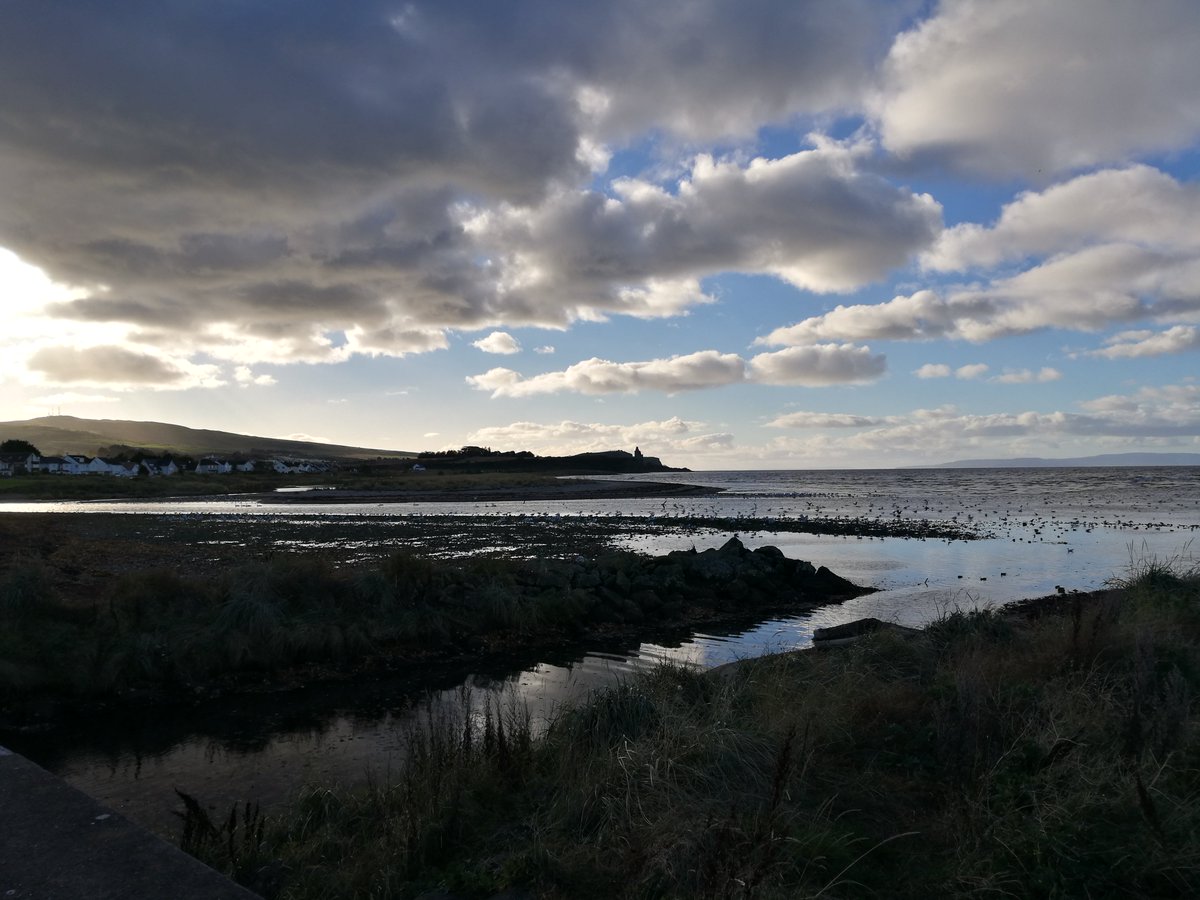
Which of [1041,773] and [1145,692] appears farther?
[1145,692]

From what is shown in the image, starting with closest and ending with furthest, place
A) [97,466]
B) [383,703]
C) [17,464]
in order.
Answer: [383,703]
[17,464]
[97,466]

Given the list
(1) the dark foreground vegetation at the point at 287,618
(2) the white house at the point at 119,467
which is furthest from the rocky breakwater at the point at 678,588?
(2) the white house at the point at 119,467

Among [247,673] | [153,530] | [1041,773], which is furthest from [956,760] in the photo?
[153,530]

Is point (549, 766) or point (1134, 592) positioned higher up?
point (1134, 592)

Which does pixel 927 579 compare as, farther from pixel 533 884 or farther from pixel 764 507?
pixel 764 507

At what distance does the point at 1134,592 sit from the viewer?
39.7 feet

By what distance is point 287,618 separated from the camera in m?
14.0

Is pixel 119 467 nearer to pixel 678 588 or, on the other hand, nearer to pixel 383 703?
pixel 678 588

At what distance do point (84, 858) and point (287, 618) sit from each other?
9802 mm

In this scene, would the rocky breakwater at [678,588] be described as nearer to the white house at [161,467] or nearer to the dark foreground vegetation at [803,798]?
the dark foreground vegetation at [803,798]

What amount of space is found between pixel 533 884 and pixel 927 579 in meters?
22.0

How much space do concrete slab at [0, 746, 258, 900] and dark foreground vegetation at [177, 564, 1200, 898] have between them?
900 millimetres

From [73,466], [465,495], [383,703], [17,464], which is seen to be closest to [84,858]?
[383,703]

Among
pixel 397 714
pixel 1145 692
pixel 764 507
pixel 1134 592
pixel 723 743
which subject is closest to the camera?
pixel 723 743
